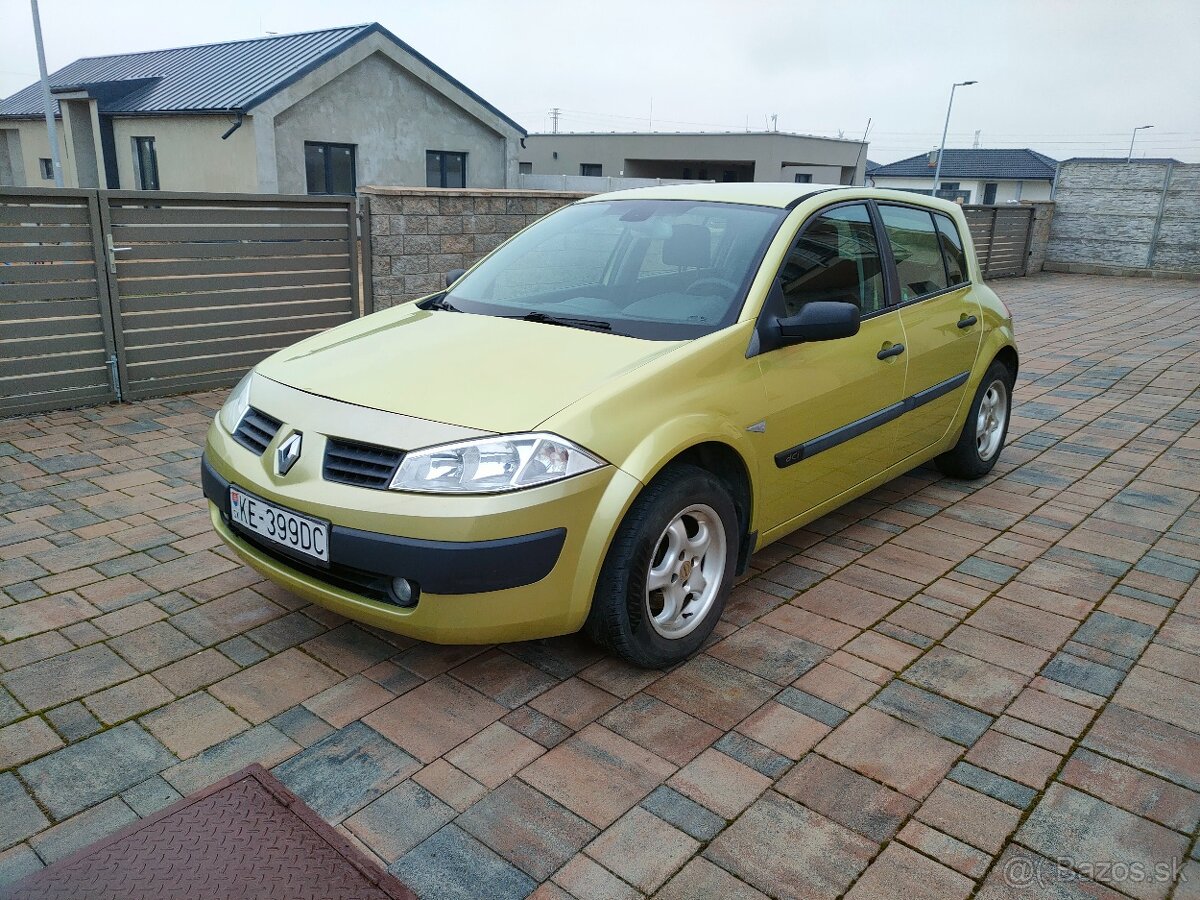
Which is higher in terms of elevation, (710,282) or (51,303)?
(710,282)

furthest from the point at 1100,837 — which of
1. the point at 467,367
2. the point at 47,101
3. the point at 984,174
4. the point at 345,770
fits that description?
the point at 984,174

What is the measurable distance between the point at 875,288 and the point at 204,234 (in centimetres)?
508

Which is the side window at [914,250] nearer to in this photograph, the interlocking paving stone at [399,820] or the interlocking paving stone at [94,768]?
the interlocking paving stone at [399,820]

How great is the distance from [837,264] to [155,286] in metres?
5.09

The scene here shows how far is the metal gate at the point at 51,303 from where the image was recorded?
20.0 feet

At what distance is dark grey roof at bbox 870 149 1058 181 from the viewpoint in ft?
223

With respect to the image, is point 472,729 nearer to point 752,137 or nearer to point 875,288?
point 875,288

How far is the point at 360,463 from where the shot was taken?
2.92 metres

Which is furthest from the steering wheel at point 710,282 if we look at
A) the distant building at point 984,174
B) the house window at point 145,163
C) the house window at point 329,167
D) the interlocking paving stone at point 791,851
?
the distant building at point 984,174

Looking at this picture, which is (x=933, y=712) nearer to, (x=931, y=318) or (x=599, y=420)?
(x=599, y=420)

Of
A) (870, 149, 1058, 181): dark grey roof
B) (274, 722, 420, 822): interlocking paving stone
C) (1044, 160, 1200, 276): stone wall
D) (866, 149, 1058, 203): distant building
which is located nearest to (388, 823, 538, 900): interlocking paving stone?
(274, 722, 420, 822): interlocking paving stone

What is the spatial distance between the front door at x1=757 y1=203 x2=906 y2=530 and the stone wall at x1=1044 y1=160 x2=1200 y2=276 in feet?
58.3

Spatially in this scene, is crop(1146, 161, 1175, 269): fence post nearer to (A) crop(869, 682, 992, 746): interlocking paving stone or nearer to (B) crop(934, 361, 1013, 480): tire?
(B) crop(934, 361, 1013, 480): tire

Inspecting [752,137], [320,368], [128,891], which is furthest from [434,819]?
[752,137]
